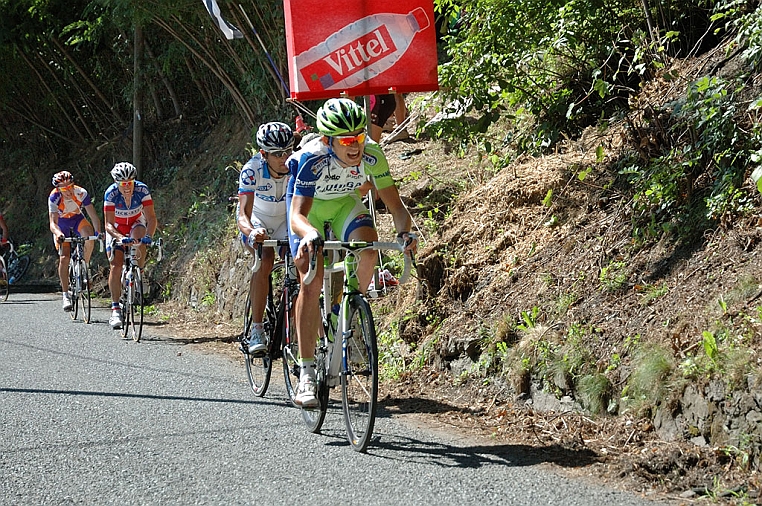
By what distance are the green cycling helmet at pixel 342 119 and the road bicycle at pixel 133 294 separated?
5.98 meters

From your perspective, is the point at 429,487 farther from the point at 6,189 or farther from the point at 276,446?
the point at 6,189

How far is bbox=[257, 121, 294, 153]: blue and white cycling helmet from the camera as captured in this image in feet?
28.2

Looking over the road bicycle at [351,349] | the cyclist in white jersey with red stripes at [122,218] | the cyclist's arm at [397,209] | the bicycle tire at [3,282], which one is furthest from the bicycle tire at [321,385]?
the bicycle tire at [3,282]

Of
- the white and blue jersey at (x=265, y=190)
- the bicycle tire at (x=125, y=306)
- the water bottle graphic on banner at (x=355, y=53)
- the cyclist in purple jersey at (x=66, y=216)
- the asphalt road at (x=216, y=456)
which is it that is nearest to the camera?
the asphalt road at (x=216, y=456)

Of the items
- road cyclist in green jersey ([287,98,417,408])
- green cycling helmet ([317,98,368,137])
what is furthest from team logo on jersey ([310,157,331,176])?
green cycling helmet ([317,98,368,137])

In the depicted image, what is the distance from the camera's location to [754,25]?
695 centimetres

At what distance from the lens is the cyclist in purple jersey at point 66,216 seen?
14719mm

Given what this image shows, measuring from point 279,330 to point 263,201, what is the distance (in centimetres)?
157

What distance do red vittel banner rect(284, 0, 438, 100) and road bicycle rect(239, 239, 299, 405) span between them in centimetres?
208

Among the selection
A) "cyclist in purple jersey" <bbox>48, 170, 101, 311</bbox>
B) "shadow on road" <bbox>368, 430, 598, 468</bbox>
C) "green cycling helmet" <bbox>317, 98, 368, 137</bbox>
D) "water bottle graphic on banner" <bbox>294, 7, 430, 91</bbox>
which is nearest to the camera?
"shadow on road" <bbox>368, 430, 598, 468</bbox>

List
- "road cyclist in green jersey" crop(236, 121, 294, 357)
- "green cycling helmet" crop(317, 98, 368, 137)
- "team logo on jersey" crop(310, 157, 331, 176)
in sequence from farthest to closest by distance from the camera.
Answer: "road cyclist in green jersey" crop(236, 121, 294, 357) < "team logo on jersey" crop(310, 157, 331, 176) < "green cycling helmet" crop(317, 98, 368, 137)

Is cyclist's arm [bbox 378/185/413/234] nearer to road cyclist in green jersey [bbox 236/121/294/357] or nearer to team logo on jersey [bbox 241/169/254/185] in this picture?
road cyclist in green jersey [bbox 236/121/294/357]

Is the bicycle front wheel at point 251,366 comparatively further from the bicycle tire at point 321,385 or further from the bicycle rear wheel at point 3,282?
the bicycle rear wheel at point 3,282

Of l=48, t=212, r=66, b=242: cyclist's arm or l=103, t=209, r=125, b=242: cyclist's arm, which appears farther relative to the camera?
l=48, t=212, r=66, b=242: cyclist's arm
